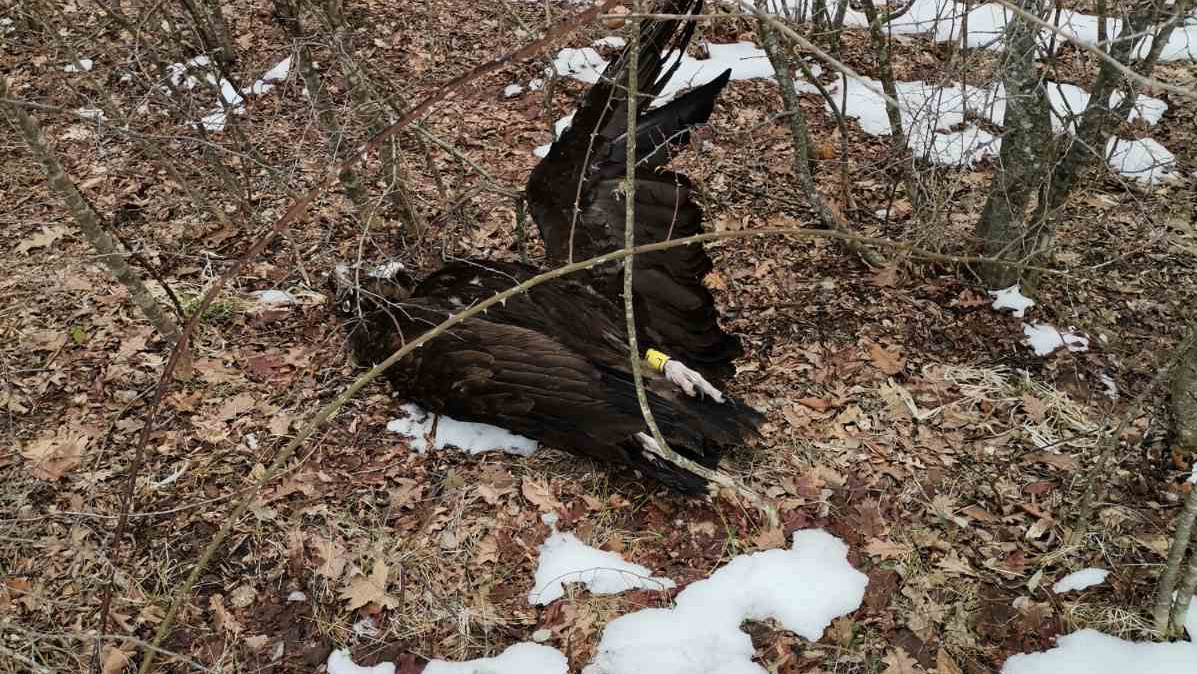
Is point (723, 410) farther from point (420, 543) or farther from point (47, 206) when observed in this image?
point (47, 206)

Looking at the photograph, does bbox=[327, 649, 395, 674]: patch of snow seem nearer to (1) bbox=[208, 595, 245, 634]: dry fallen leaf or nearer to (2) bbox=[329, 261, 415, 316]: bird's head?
(1) bbox=[208, 595, 245, 634]: dry fallen leaf

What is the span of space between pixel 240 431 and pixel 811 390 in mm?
3297

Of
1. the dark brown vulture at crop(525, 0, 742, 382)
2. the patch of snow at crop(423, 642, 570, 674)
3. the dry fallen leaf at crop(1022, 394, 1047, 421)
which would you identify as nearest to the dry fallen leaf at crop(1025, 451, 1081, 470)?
the dry fallen leaf at crop(1022, 394, 1047, 421)

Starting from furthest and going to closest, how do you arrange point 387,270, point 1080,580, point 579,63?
point 579,63 → point 387,270 → point 1080,580

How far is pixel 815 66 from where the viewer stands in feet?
23.0

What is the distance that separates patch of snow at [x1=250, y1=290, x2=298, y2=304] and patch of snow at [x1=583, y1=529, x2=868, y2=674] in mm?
3136

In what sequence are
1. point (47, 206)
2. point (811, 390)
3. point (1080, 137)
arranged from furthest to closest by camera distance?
point (47, 206)
point (811, 390)
point (1080, 137)

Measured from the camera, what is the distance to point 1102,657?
10.4 feet

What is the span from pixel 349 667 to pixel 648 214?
9.34ft

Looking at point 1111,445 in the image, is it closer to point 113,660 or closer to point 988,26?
point 113,660

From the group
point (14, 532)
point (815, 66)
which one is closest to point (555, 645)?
point (14, 532)

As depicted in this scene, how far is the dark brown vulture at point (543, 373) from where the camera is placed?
3680mm

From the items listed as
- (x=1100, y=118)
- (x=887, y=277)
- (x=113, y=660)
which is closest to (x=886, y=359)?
(x=887, y=277)

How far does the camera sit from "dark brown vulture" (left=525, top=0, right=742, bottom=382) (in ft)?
14.0
